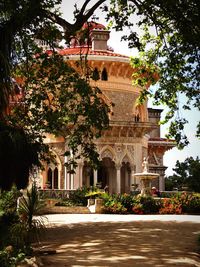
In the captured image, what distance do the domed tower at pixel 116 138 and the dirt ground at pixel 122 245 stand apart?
53.8ft

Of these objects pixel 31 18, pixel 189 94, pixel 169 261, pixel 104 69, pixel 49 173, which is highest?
pixel 104 69

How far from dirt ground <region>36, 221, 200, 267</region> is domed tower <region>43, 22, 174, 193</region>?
1639 cm

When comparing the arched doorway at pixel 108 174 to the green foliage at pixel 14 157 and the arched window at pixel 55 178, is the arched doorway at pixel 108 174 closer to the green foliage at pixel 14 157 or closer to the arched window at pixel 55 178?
the arched window at pixel 55 178

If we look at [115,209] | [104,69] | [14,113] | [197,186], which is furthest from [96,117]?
[197,186]

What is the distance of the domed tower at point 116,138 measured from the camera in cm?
3203

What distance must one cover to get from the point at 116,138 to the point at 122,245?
22.0 meters

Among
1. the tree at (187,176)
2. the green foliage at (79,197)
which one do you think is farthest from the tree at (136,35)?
the tree at (187,176)

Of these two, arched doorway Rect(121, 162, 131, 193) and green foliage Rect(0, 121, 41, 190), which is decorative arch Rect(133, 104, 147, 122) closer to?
arched doorway Rect(121, 162, 131, 193)

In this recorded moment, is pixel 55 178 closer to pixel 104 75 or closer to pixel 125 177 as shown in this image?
pixel 125 177

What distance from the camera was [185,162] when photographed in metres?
62.1

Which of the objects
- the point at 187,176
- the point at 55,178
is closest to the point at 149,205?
the point at 55,178

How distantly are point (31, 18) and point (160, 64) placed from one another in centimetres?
698

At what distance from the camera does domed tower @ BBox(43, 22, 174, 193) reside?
32031 mm

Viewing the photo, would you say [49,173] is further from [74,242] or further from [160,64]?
[74,242]
